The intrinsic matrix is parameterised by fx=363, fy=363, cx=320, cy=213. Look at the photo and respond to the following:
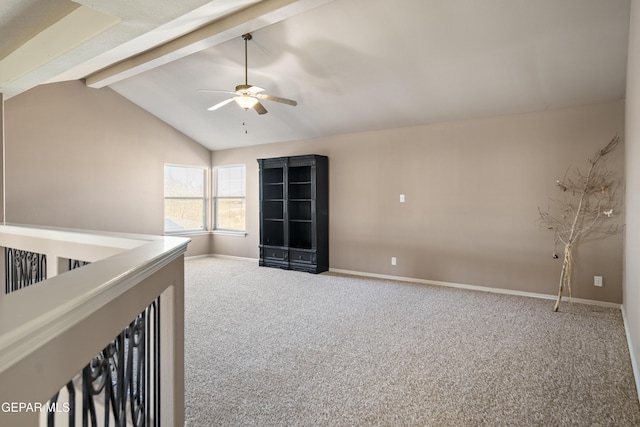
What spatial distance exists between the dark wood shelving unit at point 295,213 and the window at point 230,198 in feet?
3.17

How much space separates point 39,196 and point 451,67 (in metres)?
6.19

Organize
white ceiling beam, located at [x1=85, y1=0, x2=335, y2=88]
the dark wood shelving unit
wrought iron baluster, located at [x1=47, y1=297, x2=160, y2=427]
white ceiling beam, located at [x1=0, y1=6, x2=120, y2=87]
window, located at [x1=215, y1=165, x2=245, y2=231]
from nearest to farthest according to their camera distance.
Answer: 1. wrought iron baluster, located at [x1=47, y1=297, x2=160, y2=427]
2. white ceiling beam, located at [x1=0, y1=6, x2=120, y2=87]
3. white ceiling beam, located at [x1=85, y1=0, x2=335, y2=88]
4. the dark wood shelving unit
5. window, located at [x1=215, y1=165, x2=245, y2=231]

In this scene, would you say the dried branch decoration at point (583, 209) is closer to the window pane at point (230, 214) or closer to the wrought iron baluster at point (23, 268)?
the wrought iron baluster at point (23, 268)

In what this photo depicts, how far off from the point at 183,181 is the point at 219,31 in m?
4.48

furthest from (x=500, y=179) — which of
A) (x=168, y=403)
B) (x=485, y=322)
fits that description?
(x=168, y=403)

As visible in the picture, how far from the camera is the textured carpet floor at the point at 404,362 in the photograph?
214 centimetres

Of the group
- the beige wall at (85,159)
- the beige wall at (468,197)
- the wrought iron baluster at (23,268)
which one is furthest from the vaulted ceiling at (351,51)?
the wrought iron baluster at (23,268)

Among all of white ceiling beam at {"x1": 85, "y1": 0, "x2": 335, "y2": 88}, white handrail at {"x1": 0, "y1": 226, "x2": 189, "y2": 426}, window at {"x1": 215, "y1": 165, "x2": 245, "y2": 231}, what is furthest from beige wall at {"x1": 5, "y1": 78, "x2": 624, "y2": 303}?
white handrail at {"x1": 0, "y1": 226, "x2": 189, "y2": 426}

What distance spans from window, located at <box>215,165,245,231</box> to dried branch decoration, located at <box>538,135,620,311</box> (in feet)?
18.2

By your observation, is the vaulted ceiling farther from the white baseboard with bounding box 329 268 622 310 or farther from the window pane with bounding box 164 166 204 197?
the white baseboard with bounding box 329 268 622 310

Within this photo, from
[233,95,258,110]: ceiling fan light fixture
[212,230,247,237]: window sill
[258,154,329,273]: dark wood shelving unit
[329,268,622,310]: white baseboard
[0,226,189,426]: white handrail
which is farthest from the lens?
[212,230,247,237]: window sill

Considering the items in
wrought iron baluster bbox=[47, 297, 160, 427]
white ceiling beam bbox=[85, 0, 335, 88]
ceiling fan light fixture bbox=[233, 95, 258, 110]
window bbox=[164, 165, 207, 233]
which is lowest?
wrought iron baluster bbox=[47, 297, 160, 427]

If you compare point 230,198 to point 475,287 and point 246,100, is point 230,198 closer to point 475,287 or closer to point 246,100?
point 246,100

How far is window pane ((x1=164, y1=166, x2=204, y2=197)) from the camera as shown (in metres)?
7.41
